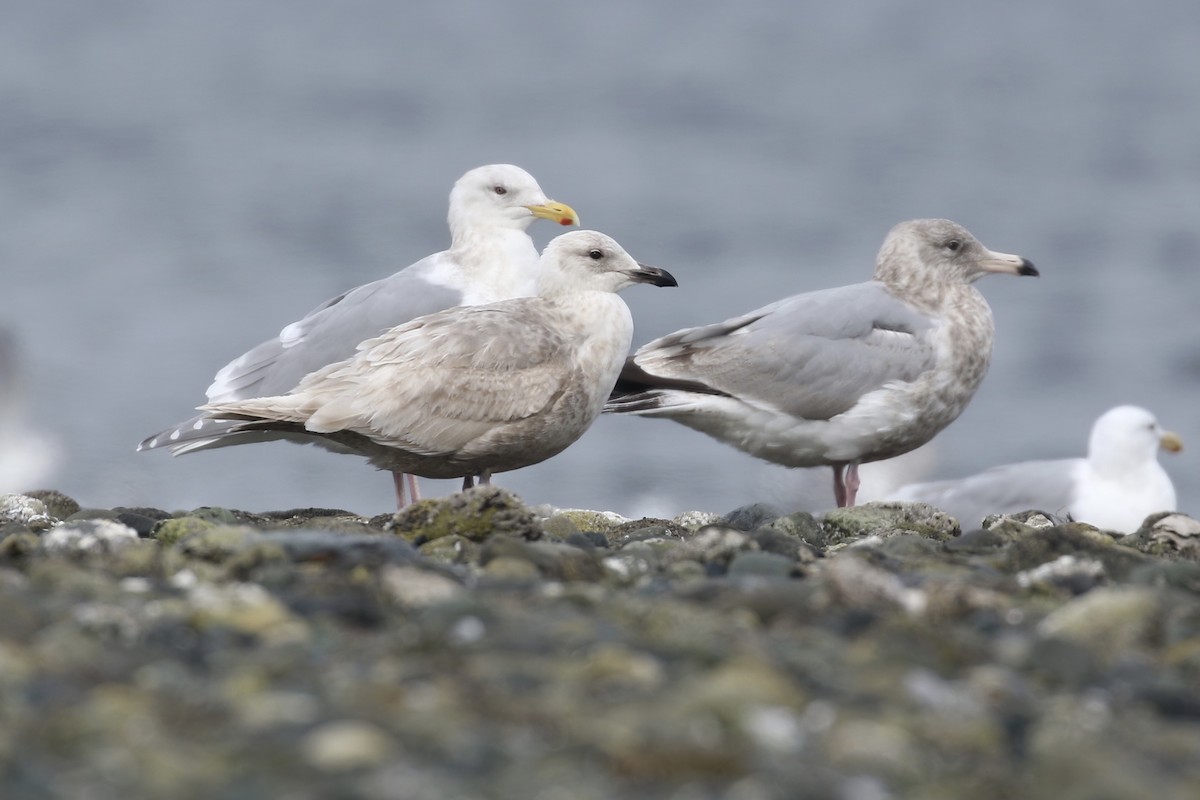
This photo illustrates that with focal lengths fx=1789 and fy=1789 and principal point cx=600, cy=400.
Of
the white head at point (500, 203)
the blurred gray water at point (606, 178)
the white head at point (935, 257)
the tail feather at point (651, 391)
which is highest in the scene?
the blurred gray water at point (606, 178)

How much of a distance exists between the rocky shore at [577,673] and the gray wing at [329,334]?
2919 mm

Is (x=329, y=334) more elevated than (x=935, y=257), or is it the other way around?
(x=935, y=257)

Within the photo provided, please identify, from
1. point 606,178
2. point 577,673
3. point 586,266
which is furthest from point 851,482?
point 606,178

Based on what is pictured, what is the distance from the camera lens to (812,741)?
3107mm

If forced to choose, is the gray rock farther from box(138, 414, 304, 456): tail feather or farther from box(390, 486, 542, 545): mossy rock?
box(138, 414, 304, 456): tail feather

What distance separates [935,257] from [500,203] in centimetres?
222

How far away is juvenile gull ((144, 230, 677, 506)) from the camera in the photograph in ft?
22.4

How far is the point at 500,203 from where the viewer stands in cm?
917

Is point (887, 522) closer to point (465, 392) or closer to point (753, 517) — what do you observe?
point (753, 517)

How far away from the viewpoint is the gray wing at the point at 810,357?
26.9 feet

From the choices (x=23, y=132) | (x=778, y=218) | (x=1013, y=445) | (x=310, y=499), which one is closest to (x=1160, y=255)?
(x=778, y=218)

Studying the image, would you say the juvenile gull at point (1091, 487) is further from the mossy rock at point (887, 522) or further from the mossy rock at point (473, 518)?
the mossy rock at point (473, 518)

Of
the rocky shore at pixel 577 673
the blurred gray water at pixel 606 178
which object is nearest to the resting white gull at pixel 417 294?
the rocky shore at pixel 577 673

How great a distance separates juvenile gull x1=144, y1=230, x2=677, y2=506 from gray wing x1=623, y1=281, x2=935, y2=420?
3.53 ft
